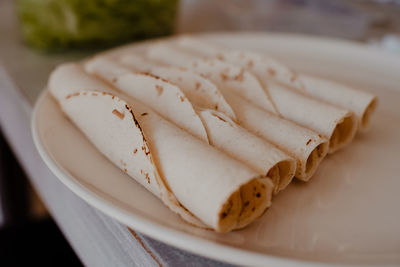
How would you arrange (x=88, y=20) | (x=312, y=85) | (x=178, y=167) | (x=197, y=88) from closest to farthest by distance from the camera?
(x=178, y=167), (x=197, y=88), (x=312, y=85), (x=88, y=20)

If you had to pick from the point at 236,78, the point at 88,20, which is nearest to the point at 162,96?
the point at 236,78

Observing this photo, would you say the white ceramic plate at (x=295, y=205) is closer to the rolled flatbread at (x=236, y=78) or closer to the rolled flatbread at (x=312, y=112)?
the rolled flatbread at (x=312, y=112)

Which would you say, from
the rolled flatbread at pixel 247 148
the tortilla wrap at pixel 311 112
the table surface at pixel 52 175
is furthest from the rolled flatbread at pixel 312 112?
the table surface at pixel 52 175

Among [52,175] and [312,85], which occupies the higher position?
[312,85]

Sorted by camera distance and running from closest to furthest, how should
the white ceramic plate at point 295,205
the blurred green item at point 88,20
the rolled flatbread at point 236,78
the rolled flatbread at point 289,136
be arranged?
the white ceramic plate at point 295,205
the rolled flatbread at point 289,136
the rolled flatbread at point 236,78
the blurred green item at point 88,20

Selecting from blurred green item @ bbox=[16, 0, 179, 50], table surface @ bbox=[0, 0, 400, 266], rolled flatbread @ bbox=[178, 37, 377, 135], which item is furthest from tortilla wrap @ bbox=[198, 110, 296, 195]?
blurred green item @ bbox=[16, 0, 179, 50]

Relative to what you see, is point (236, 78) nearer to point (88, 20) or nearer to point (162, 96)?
point (162, 96)

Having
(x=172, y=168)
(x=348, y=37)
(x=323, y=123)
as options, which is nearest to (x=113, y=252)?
(x=172, y=168)
